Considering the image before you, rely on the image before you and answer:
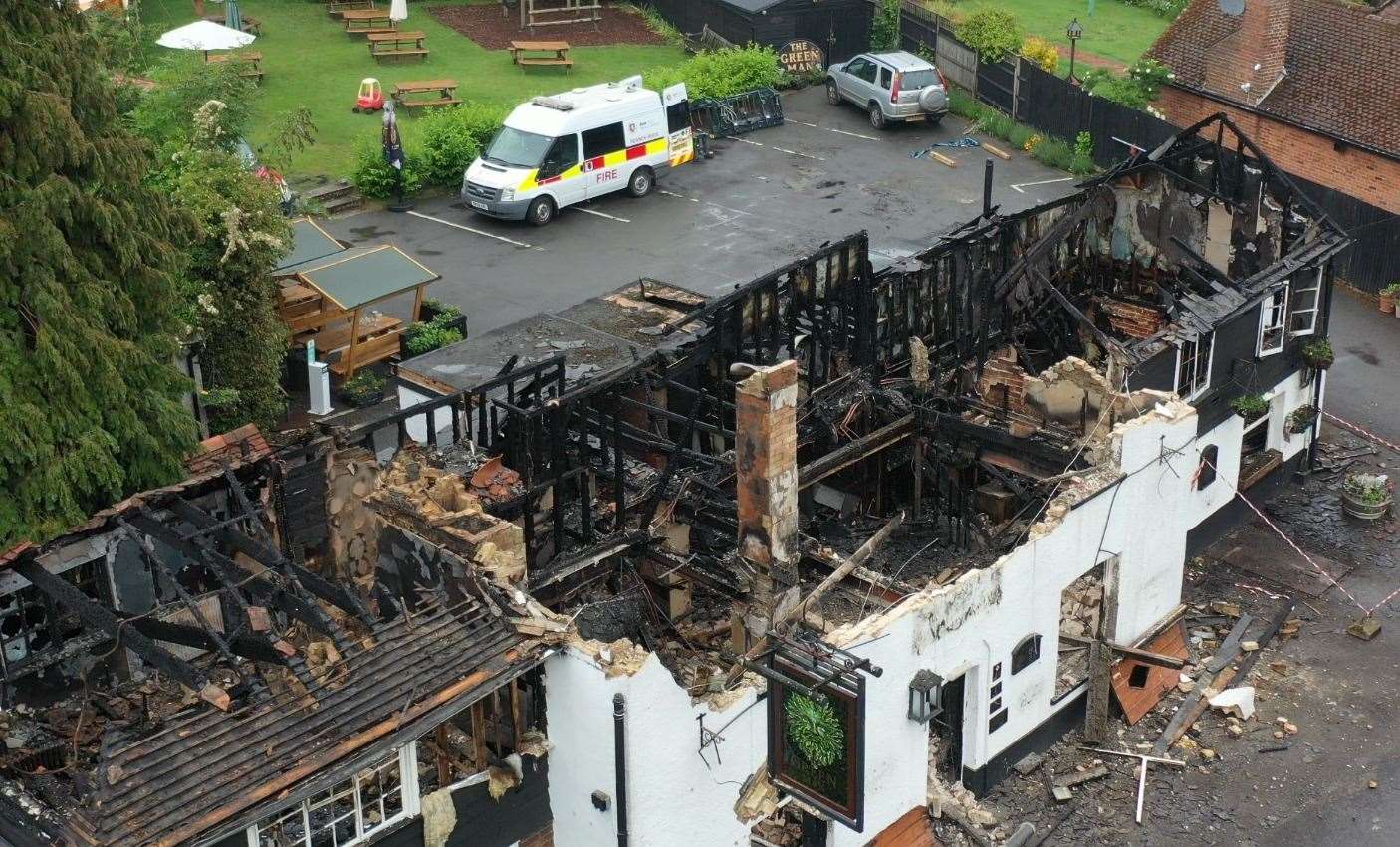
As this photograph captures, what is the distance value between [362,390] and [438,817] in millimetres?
14573

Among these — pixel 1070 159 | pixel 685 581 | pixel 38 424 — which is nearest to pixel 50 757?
pixel 38 424

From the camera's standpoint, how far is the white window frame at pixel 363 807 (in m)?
15.4

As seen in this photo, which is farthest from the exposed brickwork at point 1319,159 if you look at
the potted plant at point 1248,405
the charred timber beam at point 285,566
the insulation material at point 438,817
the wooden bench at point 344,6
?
the insulation material at point 438,817

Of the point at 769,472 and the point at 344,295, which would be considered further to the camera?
the point at 344,295

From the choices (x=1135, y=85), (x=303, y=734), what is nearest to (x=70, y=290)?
(x=303, y=734)

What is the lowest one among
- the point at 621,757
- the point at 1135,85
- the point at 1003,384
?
the point at 621,757

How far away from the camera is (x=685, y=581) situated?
71.9ft

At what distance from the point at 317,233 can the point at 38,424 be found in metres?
12.2

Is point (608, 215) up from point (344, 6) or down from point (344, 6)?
down

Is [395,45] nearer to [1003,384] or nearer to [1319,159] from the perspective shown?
[1319,159]

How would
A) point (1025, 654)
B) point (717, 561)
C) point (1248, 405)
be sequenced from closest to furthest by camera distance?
1. point (1025, 654)
2. point (717, 561)
3. point (1248, 405)

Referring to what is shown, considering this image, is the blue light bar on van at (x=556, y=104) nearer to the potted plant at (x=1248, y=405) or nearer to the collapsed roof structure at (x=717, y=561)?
the collapsed roof structure at (x=717, y=561)

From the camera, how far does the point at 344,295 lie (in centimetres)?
2952

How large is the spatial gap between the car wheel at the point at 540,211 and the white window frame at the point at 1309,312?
17.0 meters
